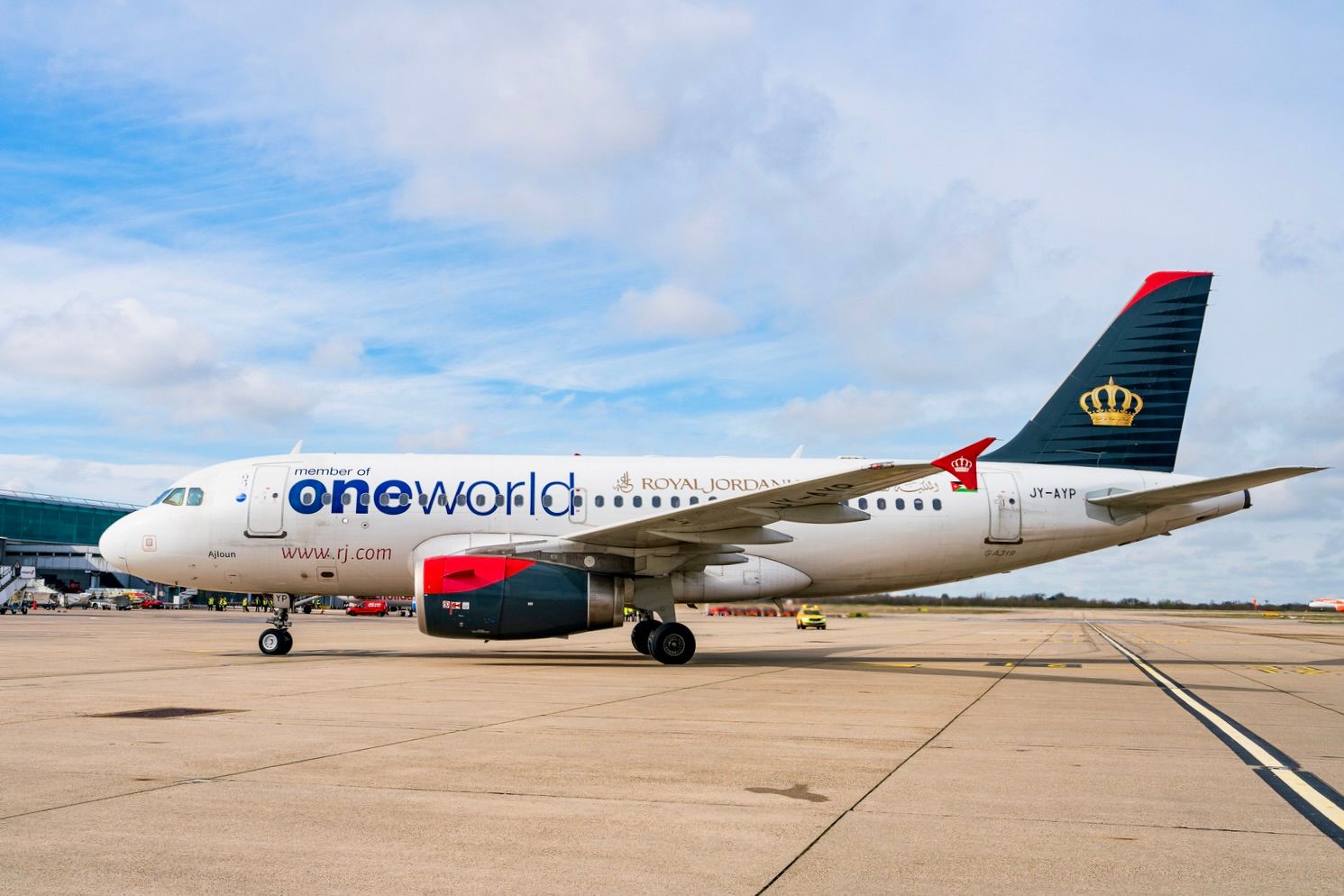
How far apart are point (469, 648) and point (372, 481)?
19.7 ft

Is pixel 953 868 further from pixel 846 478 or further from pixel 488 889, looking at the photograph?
pixel 846 478

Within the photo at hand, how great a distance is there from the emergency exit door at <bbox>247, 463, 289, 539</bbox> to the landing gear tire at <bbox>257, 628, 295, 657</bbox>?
1767 millimetres

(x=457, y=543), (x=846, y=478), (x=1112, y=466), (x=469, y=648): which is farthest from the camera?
(x=469, y=648)

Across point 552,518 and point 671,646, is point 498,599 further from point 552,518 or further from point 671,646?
point 671,646

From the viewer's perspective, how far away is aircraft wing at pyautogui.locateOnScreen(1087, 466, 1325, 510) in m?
16.5

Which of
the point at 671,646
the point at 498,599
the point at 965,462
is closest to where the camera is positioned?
the point at 965,462

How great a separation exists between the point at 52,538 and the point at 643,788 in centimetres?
11014

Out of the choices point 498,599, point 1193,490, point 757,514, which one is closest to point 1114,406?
point 1193,490

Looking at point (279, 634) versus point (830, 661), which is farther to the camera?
point (830, 661)

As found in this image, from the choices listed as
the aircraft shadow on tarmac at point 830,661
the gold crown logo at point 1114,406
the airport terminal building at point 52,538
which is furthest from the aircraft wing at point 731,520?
the airport terminal building at point 52,538

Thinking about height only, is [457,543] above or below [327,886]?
above

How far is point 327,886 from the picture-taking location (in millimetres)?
4340

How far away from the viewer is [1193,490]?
1927cm

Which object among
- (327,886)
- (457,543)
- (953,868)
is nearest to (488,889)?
(327,886)
